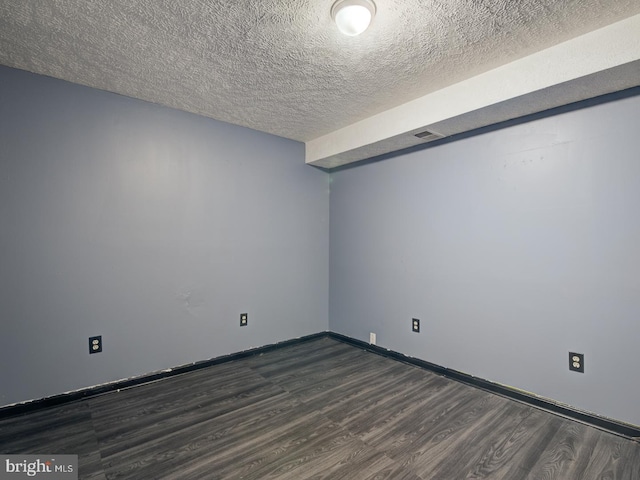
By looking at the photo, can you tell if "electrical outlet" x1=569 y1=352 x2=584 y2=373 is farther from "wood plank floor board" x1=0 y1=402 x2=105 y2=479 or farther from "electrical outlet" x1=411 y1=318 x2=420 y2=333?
"wood plank floor board" x1=0 y1=402 x2=105 y2=479

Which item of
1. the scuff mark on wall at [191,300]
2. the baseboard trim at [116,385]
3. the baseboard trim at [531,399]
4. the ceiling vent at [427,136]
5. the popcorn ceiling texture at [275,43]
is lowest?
the baseboard trim at [116,385]

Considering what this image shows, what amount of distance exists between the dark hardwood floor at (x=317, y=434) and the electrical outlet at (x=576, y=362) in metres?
0.35

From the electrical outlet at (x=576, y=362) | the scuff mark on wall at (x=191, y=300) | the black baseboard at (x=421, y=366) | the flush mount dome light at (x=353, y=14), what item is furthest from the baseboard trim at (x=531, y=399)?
the flush mount dome light at (x=353, y=14)

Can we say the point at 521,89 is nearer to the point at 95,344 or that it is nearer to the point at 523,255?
the point at 523,255

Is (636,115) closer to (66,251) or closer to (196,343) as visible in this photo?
(196,343)

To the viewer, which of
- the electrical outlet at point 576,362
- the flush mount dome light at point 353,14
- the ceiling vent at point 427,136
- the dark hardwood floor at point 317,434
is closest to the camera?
the flush mount dome light at point 353,14

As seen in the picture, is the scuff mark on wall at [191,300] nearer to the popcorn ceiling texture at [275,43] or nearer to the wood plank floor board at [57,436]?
the wood plank floor board at [57,436]

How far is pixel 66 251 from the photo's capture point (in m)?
2.21

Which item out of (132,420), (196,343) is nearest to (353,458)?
(132,420)

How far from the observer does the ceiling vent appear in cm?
256

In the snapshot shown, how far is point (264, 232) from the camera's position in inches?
128

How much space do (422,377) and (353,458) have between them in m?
1.24

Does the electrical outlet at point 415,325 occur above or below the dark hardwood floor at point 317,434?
above

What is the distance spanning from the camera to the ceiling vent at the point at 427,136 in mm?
2562
